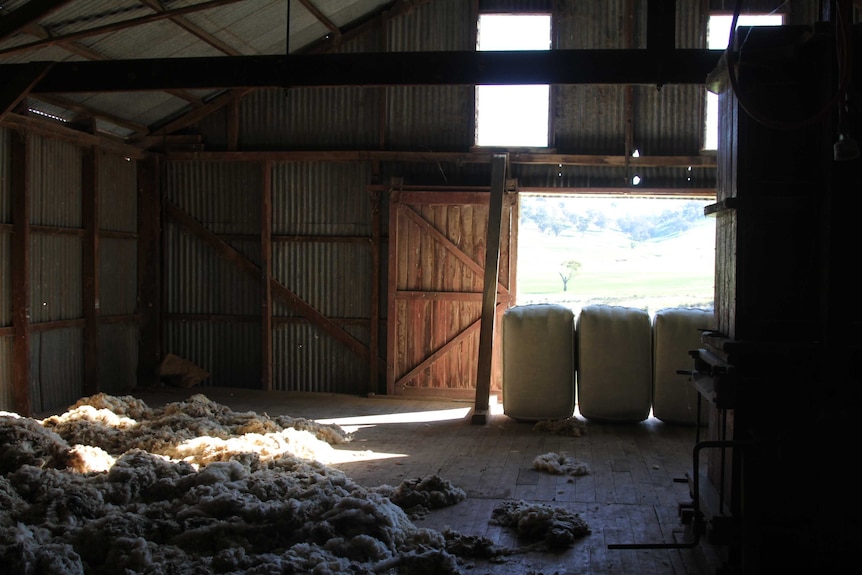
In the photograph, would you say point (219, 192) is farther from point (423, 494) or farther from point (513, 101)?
→ point (423, 494)

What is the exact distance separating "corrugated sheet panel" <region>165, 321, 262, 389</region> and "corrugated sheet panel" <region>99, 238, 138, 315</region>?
0.88 meters

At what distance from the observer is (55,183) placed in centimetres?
1073

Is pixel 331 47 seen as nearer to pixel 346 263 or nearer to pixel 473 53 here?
pixel 346 263

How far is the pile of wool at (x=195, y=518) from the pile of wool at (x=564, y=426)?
11.0 ft

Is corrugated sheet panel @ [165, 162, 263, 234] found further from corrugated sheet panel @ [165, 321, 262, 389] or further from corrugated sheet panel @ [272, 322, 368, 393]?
corrugated sheet panel @ [272, 322, 368, 393]

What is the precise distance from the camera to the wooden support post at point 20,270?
9.89 m

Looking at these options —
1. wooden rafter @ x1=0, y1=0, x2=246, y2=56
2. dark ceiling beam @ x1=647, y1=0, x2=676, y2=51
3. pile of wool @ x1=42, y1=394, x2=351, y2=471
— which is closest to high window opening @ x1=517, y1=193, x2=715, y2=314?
pile of wool @ x1=42, y1=394, x2=351, y2=471

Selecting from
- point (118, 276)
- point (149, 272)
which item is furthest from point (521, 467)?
point (149, 272)

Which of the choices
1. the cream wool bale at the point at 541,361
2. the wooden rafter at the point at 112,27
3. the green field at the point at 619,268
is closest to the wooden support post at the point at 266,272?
the wooden rafter at the point at 112,27

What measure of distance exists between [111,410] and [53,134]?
3985mm

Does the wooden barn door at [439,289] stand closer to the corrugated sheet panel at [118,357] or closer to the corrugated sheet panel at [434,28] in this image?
the corrugated sheet panel at [434,28]

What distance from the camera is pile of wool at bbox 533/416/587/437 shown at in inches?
365

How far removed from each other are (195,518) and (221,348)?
7.77 metres

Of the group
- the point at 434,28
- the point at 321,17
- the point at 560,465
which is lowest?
the point at 560,465
